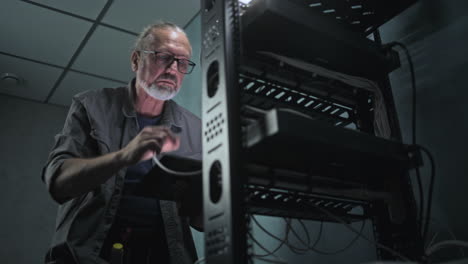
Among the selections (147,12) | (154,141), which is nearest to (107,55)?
(147,12)

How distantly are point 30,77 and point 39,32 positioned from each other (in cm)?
64

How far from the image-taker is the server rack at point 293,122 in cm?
64

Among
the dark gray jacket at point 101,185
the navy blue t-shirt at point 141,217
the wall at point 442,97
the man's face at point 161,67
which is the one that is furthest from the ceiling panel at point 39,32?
the wall at point 442,97

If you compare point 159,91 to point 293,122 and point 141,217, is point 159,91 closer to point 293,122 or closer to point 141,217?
point 141,217

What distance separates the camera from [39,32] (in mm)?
2471

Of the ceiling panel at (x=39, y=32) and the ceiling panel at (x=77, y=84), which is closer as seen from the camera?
the ceiling panel at (x=39, y=32)

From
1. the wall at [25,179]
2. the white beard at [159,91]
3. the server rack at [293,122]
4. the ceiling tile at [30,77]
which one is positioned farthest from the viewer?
the wall at [25,179]

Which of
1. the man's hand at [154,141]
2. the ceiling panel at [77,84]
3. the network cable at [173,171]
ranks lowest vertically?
the network cable at [173,171]

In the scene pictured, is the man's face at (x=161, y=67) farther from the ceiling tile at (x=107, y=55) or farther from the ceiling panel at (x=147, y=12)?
the ceiling tile at (x=107, y=55)

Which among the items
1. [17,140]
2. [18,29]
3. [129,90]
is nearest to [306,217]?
[129,90]

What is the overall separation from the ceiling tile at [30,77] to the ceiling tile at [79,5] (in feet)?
2.38

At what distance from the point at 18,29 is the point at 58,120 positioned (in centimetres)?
123

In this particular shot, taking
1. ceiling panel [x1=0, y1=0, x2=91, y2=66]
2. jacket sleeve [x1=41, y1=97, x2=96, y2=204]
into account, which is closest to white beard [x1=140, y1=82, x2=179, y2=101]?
jacket sleeve [x1=41, y1=97, x2=96, y2=204]

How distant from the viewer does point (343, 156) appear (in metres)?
0.73
